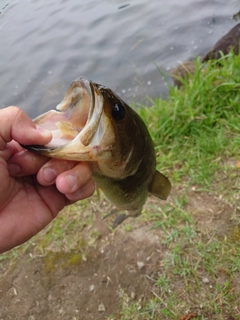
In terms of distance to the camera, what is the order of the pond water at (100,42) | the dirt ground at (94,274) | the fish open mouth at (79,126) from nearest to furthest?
the fish open mouth at (79,126)
the dirt ground at (94,274)
the pond water at (100,42)

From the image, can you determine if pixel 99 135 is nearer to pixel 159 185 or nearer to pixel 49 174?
pixel 49 174

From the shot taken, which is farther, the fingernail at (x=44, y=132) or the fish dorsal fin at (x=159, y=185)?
the fish dorsal fin at (x=159, y=185)

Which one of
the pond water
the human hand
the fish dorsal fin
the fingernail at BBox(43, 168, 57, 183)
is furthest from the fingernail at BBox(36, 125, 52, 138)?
the pond water

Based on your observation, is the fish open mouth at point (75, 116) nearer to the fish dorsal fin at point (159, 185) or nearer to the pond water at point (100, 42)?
the fish dorsal fin at point (159, 185)

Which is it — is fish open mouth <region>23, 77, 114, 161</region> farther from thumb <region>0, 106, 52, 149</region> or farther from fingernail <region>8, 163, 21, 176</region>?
fingernail <region>8, 163, 21, 176</region>

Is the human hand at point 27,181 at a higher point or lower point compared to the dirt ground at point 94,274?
higher

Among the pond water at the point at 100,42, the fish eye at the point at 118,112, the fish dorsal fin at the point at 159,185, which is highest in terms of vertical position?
the fish eye at the point at 118,112

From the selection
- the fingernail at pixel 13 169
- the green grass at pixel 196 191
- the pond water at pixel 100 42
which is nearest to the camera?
the fingernail at pixel 13 169

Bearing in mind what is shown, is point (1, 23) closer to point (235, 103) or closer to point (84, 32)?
point (84, 32)

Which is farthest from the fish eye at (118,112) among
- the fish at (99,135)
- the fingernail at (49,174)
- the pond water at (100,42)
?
the pond water at (100,42)
